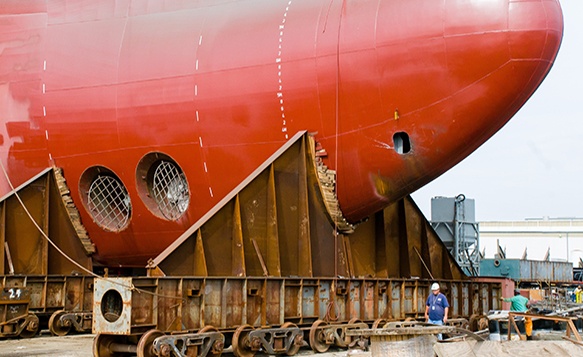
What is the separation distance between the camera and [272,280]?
49.5 ft

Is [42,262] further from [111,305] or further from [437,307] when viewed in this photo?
[437,307]

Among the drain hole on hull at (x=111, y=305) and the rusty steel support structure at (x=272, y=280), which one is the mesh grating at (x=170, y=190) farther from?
the drain hole on hull at (x=111, y=305)

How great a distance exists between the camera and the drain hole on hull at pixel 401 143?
54.4 feet

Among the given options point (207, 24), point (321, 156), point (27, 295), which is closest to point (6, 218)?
point (27, 295)

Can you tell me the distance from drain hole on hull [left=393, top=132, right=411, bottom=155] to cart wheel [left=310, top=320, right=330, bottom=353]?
3.99 meters

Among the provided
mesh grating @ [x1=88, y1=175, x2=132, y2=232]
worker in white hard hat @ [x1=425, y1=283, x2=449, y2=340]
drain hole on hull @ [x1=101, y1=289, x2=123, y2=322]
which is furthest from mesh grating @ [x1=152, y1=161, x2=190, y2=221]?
worker in white hard hat @ [x1=425, y1=283, x2=449, y2=340]

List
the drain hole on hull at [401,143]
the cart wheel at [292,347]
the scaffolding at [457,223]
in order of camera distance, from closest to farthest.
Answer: the cart wheel at [292,347] → the drain hole on hull at [401,143] → the scaffolding at [457,223]

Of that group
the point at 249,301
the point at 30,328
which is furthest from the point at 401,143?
the point at 30,328

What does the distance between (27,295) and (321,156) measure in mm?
7855

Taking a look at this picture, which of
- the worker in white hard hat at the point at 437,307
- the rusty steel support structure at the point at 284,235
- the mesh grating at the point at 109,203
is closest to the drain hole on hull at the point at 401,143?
the rusty steel support structure at the point at 284,235

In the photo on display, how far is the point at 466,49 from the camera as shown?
604 inches

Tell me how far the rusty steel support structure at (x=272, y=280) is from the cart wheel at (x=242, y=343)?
0.06 feet

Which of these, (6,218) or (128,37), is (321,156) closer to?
(128,37)

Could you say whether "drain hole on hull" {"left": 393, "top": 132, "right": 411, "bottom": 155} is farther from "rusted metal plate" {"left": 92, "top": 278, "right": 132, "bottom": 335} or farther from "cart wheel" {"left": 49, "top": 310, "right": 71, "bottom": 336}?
"cart wheel" {"left": 49, "top": 310, "right": 71, "bottom": 336}
